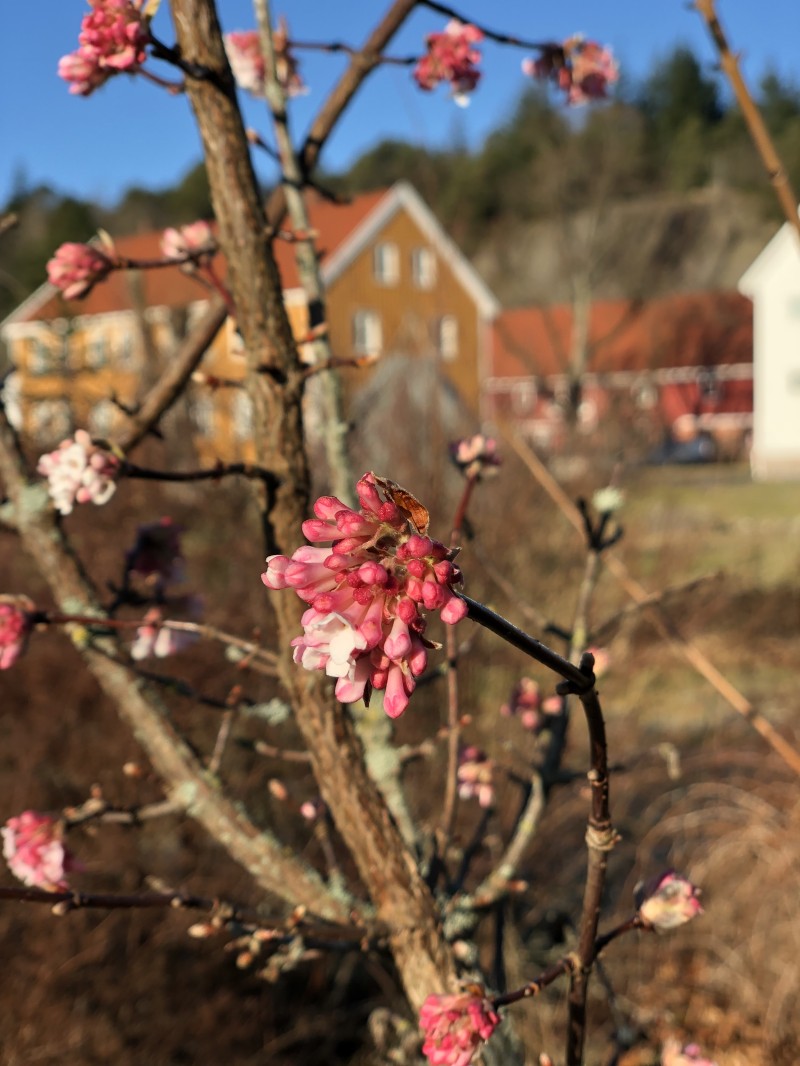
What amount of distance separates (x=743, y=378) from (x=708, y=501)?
1143 centimetres

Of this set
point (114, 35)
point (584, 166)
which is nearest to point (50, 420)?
point (114, 35)

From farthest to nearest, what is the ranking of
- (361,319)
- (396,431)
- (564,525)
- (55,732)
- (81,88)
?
1. (361,319)
2. (564,525)
3. (396,431)
4. (55,732)
5. (81,88)

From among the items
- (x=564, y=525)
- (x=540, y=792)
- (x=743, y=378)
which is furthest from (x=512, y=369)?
(x=540, y=792)

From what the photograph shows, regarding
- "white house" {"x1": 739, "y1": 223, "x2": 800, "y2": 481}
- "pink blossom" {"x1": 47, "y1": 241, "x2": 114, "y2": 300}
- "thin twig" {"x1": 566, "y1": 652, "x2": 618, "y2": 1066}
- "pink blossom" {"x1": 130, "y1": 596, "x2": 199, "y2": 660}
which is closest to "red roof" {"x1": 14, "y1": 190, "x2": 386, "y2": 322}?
"pink blossom" {"x1": 47, "y1": 241, "x2": 114, "y2": 300}

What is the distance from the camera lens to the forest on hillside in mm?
26391

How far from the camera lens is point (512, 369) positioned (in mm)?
30188

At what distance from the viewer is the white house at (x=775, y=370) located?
26766 millimetres

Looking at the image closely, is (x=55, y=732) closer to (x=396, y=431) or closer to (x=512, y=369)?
(x=396, y=431)

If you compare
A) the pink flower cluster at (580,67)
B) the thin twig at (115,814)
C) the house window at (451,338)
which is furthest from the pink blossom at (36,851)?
the house window at (451,338)

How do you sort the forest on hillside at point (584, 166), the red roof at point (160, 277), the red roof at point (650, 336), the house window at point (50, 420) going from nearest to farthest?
the red roof at point (160, 277) < the house window at point (50, 420) < the forest on hillside at point (584, 166) < the red roof at point (650, 336)

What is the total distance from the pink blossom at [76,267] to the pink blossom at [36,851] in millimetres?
656

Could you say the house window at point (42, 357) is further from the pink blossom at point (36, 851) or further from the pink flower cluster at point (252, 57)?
the pink blossom at point (36, 851)

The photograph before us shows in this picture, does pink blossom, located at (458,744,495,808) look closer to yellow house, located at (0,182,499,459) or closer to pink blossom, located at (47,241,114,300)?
yellow house, located at (0,182,499,459)

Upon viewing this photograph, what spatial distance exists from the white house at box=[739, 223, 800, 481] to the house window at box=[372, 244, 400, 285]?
10409 millimetres
